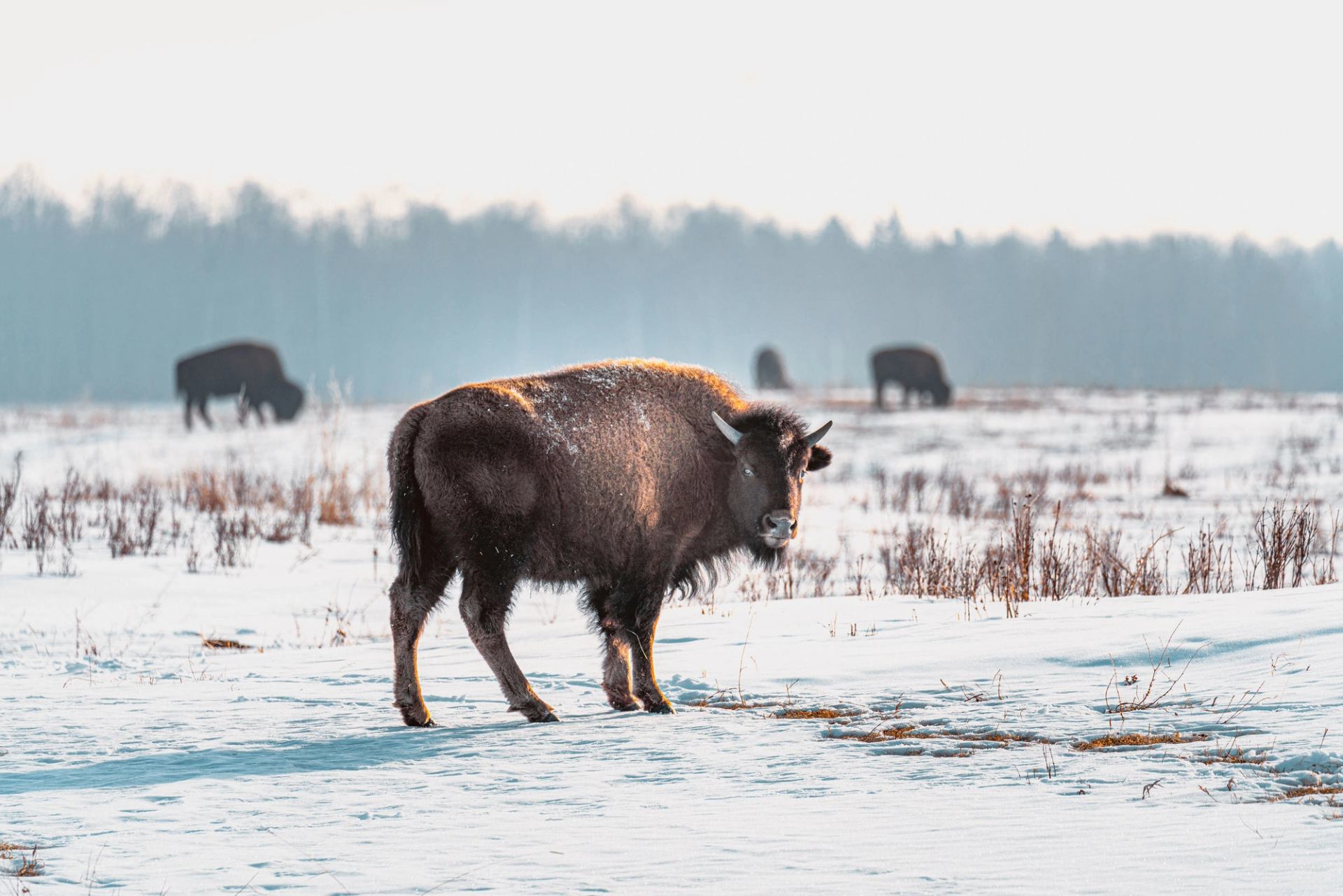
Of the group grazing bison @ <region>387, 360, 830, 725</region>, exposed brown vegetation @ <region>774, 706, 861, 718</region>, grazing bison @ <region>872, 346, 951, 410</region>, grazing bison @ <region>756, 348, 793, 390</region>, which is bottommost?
exposed brown vegetation @ <region>774, 706, 861, 718</region>

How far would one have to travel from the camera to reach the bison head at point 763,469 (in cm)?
599

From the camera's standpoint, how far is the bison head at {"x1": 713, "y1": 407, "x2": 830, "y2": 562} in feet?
19.7

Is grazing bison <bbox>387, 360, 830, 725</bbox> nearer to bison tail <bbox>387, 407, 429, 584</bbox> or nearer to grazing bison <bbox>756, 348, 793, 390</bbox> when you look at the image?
bison tail <bbox>387, 407, 429, 584</bbox>

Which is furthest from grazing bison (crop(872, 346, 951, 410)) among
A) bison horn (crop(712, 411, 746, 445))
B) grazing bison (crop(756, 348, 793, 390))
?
bison horn (crop(712, 411, 746, 445))

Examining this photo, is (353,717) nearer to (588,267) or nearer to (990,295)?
(588,267)

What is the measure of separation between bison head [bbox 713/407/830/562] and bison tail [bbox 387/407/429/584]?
1436 millimetres

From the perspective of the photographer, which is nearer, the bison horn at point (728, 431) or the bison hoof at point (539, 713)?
the bison hoof at point (539, 713)

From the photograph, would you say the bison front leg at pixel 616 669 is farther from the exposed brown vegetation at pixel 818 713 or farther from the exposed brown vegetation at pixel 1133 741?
the exposed brown vegetation at pixel 1133 741

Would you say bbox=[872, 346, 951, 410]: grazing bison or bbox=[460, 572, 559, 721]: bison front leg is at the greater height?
bbox=[872, 346, 951, 410]: grazing bison

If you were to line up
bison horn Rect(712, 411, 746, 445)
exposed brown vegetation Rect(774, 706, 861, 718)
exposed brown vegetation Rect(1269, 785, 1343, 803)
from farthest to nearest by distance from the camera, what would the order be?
bison horn Rect(712, 411, 746, 445), exposed brown vegetation Rect(774, 706, 861, 718), exposed brown vegetation Rect(1269, 785, 1343, 803)

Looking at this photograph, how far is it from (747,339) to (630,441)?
299 feet

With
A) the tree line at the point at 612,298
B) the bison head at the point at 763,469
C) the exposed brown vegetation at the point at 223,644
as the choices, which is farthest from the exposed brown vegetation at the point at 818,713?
the tree line at the point at 612,298

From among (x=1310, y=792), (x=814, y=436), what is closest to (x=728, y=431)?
(x=814, y=436)

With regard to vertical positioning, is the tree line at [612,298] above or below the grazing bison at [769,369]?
above
